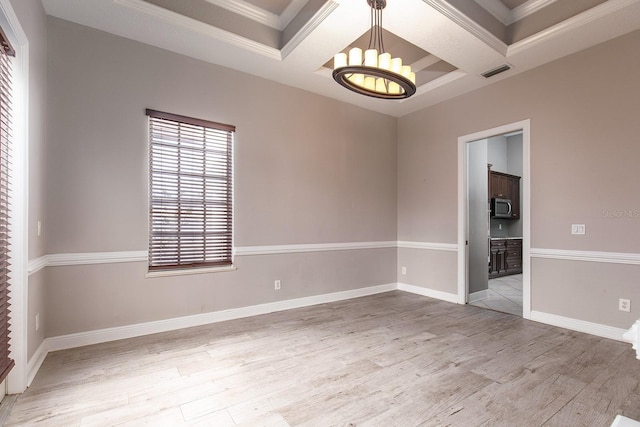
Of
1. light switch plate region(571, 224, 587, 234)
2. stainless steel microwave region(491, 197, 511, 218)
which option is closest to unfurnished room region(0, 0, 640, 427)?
light switch plate region(571, 224, 587, 234)

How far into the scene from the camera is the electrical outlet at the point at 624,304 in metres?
3.13

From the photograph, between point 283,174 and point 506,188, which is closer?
point 283,174

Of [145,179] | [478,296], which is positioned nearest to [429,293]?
[478,296]

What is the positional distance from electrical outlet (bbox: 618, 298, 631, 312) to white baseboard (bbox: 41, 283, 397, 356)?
3.05 metres

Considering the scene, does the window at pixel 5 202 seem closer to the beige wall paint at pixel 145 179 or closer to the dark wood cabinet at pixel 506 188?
the beige wall paint at pixel 145 179

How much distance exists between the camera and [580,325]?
3.44 meters

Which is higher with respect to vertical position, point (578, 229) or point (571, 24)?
point (571, 24)

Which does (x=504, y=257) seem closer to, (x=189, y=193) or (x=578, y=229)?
(x=578, y=229)

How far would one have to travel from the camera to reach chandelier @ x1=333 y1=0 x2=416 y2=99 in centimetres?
232

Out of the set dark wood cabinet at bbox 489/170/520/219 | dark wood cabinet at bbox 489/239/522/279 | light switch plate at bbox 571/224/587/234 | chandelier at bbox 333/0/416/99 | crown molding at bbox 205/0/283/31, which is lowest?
dark wood cabinet at bbox 489/239/522/279

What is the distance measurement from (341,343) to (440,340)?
3.31 feet

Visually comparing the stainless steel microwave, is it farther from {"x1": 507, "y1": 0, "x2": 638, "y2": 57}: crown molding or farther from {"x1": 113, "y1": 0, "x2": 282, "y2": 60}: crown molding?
{"x1": 113, "y1": 0, "x2": 282, "y2": 60}: crown molding

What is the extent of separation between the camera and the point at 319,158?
15.1ft

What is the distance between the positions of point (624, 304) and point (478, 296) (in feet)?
6.42
